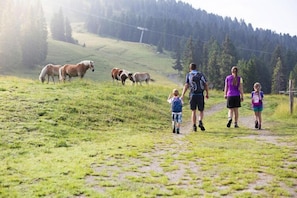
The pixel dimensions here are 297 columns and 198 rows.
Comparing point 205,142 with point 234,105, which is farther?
point 234,105

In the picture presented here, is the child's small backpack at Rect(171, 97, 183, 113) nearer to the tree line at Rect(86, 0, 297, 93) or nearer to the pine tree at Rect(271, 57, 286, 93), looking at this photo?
the tree line at Rect(86, 0, 297, 93)

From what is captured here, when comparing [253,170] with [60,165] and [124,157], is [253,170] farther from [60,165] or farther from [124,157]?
[60,165]

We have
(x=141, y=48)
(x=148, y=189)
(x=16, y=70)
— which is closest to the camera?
(x=148, y=189)

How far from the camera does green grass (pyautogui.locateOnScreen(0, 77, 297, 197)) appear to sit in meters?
6.15

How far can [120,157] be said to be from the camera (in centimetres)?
853

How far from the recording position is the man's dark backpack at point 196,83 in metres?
13.3

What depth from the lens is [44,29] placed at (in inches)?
4031

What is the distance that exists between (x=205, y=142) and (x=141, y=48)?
158063 millimetres

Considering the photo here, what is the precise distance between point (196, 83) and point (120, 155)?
558cm

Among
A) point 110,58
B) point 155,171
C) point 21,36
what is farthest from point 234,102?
point 110,58

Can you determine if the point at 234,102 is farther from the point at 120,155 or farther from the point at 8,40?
the point at 8,40

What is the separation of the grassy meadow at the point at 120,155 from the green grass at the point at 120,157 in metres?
0.02

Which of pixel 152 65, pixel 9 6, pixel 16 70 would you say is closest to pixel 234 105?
→ pixel 16 70

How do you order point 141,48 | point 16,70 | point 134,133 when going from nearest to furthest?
point 134,133, point 16,70, point 141,48
